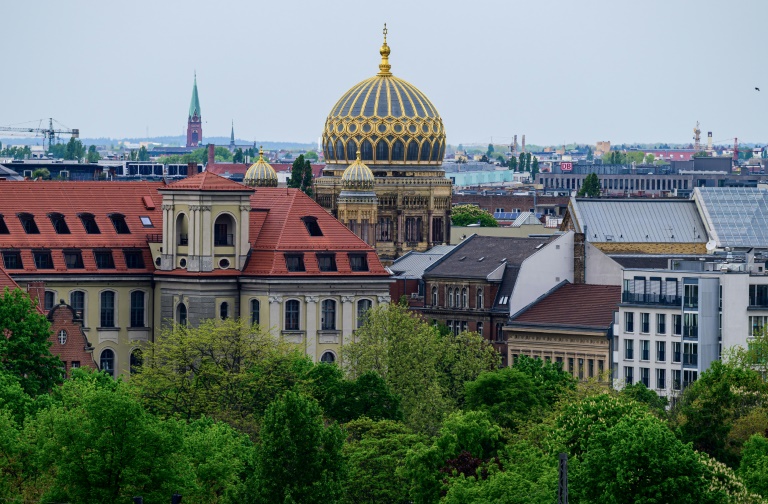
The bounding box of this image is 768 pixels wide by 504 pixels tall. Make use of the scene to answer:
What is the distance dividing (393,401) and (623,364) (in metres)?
31.5

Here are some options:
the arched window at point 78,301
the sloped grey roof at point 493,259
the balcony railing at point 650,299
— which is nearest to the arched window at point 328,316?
the arched window at point 78,301

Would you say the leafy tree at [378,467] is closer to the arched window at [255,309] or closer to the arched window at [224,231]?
the arched window at [255,309]

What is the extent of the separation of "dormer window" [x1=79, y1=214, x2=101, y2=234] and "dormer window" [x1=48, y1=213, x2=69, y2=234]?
3.36 ft

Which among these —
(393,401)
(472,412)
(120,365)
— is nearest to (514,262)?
(120,365)

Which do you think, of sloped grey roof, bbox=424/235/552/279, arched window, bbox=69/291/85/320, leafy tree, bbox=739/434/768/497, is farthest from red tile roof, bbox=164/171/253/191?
leafy tree, bbox=739/434/768/497

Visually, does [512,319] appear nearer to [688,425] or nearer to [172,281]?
[172,281]

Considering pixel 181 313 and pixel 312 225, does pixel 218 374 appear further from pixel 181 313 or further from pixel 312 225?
pixel 312 225

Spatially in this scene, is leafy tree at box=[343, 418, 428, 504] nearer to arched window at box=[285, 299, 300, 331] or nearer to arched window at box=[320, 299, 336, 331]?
arched window at box=[285, 299, 300, 331]

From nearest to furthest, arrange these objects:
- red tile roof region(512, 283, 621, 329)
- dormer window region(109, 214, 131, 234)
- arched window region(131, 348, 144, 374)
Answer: arched window region(131, 348, 144, 374)
dormer window region(109, 214, 131, 234)
red tile roof region(512, 283, 621, 329)

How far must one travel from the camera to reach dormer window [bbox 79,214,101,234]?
16462cm

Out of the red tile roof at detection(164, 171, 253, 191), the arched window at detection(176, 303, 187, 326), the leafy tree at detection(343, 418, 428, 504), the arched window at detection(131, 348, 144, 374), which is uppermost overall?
the red tile roof at detection(164, 171, 253, 191)

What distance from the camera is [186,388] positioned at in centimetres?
13762

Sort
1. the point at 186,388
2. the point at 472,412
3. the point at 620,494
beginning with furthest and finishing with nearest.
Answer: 1. the point at 186,388
2. the point at 472,412
3. the point at 620,494

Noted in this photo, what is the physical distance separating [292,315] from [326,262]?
3540 mm
